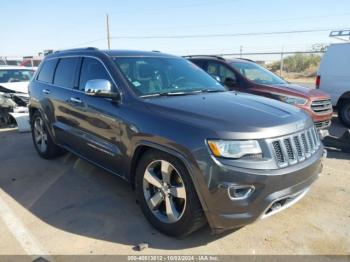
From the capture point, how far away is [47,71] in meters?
5.82

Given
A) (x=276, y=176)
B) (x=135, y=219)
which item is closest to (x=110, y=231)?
(x=135, y=219)

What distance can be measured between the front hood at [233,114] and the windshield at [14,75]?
9.04 m

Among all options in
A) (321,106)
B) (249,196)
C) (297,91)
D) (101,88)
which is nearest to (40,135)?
(101,88)

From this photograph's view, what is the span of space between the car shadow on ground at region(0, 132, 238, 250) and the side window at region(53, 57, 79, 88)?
1.39 m

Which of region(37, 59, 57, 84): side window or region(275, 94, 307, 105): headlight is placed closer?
region(37, 59, 57, 84): side window

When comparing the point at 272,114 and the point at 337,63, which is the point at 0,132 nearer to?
the point at 272,114

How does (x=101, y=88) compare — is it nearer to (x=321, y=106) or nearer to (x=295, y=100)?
(x=295, y=100)

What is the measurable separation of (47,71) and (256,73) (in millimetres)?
4727

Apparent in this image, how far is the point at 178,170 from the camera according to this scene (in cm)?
313

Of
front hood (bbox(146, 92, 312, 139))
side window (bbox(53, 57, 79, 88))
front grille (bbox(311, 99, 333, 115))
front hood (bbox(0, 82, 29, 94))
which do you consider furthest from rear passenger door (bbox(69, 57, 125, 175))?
front hood (bbox(0, 82, 29, 94))

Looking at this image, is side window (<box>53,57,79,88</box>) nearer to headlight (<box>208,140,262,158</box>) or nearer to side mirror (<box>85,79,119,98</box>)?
side mirror (<box>85,79,119,98</box>)

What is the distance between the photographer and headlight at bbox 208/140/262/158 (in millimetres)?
2877

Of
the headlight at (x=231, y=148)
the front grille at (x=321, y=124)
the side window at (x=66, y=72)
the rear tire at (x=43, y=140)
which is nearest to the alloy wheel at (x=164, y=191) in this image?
the headlight at (x=231, y=148)

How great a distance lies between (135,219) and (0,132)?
652 centimetres
